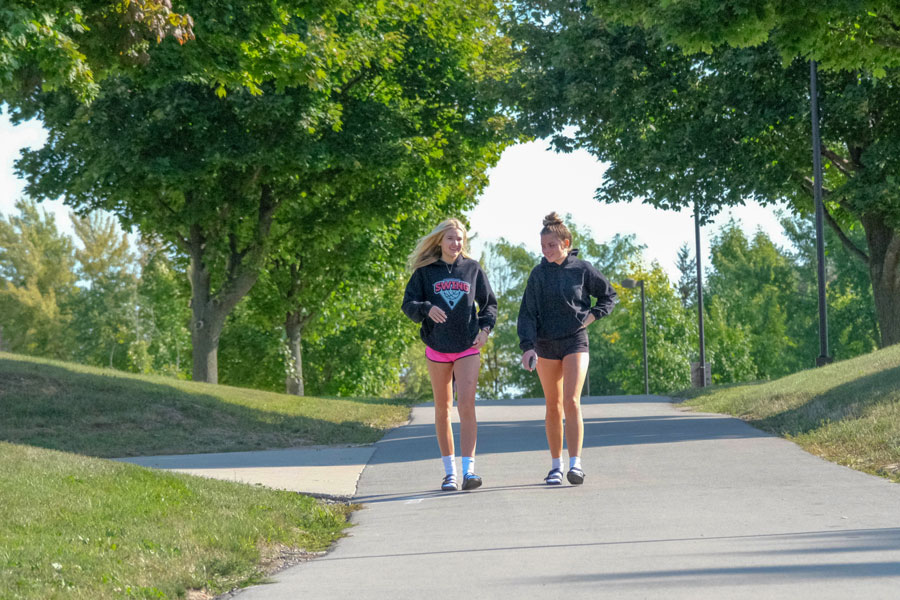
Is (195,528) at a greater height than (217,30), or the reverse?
(217,30)

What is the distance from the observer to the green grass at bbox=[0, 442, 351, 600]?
5324mm

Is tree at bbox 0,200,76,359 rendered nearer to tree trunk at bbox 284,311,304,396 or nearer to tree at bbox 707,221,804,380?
tree trunk at bbox 284,311,304,396

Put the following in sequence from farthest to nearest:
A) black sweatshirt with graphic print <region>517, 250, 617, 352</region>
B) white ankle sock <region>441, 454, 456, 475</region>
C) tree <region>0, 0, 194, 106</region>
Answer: tree <region>0, 0, 194, 106</region> < white ankle sock <region>441, 454, 456, 475</region> < black sweatshirt with graphic print <region>517, 250, 617, 352</region>

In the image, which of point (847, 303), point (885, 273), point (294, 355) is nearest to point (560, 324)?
point (885, 273)

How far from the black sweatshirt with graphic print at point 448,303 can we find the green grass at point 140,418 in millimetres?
5931

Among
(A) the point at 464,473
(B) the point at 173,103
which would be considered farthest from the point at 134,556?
(B) the point at 173,103

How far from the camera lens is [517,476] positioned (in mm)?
9477

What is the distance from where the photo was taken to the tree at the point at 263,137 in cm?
2241

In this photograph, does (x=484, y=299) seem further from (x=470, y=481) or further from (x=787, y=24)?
(x=787, y=24)

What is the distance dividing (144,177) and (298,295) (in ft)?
34.2

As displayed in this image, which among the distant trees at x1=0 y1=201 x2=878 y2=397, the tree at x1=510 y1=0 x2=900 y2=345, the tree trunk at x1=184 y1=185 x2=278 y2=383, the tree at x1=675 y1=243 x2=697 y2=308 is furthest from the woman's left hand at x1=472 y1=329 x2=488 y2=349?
the tree at x1=675 y1=243 x2=697 y2=308

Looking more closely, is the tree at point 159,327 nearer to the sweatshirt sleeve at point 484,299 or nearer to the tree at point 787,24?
the tree at point 787,24

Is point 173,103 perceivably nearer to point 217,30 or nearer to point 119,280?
point 217,30

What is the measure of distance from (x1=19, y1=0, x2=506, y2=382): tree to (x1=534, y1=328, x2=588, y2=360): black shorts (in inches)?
487
